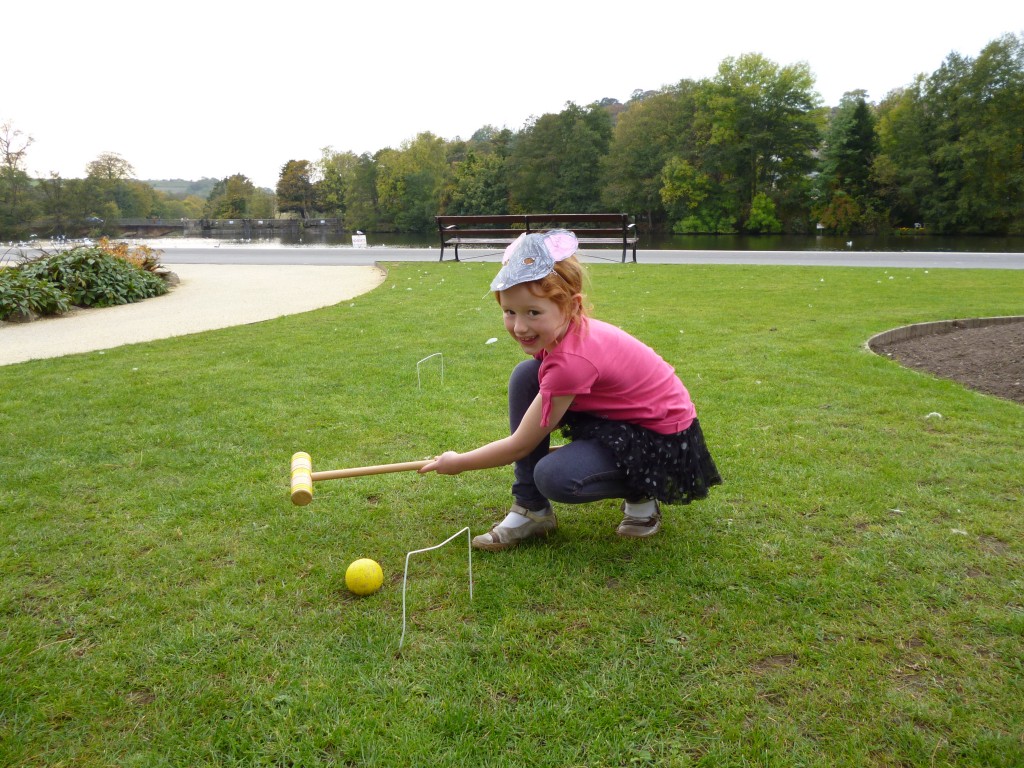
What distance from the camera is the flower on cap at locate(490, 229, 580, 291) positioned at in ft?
8.53

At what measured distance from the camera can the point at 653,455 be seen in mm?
2928

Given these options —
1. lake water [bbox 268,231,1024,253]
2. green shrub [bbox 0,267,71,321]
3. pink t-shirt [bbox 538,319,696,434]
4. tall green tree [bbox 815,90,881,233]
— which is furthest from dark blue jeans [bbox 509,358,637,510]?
tall green tree [bbox 815,90,881,233]

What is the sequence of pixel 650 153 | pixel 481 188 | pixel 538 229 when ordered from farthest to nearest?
pixel 481 188
pixel 650 153
pixel 538 229

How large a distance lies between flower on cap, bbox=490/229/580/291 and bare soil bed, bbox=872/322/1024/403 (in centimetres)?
418

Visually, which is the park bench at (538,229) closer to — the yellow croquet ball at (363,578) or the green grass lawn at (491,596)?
the green grass lawn at (491,596)

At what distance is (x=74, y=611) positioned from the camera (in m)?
2.60

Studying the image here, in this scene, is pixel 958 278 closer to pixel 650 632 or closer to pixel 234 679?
pixel 650 632

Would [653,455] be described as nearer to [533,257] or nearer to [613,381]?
[613,381]

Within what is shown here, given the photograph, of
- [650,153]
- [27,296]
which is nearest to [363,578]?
[27,296]

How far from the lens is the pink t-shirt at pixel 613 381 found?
8.86ft

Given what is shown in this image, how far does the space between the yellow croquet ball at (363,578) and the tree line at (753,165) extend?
1206 inches

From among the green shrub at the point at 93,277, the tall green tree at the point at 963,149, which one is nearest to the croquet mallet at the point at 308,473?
the green shrub at the point at 93,277

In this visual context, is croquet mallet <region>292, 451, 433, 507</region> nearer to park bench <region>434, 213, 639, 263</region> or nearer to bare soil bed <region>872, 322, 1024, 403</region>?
bare soil bed <region>872, 322, 1024, 403</region>

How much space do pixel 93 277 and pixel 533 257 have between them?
11.7 meters
